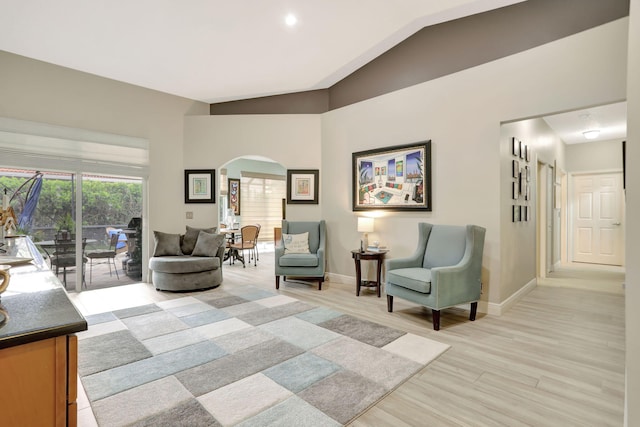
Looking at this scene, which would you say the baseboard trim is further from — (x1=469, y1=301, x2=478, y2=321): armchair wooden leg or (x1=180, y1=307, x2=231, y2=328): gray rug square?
(x1=180, y1=307, x2=231, y2=328): gray rug square

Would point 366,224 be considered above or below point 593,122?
below

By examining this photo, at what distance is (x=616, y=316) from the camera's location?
355cm

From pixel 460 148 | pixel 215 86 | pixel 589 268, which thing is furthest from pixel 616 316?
pixel 215 86

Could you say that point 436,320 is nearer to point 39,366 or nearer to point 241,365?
point 241,365

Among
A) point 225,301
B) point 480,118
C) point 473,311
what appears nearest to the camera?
point 473,311

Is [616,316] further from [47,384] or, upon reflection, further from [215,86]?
[215,86]

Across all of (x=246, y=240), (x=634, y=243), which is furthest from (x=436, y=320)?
(x=246, y=240)

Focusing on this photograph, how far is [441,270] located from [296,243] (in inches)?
98.9

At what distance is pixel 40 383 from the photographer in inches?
30.2

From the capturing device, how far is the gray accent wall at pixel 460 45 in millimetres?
3108

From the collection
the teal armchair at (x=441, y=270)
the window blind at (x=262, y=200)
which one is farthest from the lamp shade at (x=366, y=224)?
the window blind at (x=262, y=200)

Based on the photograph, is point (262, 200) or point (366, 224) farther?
point (262, 200)

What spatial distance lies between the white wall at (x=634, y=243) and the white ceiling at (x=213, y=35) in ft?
9.01

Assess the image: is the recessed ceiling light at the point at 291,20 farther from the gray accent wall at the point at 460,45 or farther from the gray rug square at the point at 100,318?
the gray rug square at the point at 100,318
